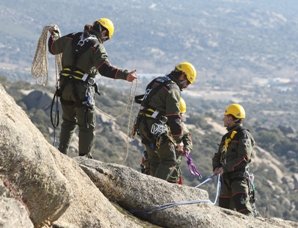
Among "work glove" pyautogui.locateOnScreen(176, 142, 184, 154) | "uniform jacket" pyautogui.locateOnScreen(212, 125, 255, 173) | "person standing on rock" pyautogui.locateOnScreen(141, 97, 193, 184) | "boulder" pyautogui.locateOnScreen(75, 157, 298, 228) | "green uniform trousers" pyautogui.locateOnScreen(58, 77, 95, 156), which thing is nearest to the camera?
"boulder" pyautogui.locateOnScreen(75, 157, 298, 228)

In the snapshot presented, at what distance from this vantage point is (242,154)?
10727mm

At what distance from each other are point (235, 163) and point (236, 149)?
0.24 m

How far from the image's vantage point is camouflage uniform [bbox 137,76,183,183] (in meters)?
10.1

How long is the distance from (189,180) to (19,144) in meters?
53.6

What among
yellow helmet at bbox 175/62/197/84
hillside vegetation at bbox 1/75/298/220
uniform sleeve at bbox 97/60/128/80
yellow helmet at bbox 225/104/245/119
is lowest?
hillside vegetation at bbox 1/75/298/220

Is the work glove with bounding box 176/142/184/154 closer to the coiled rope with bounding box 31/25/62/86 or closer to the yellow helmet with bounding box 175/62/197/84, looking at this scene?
the yellow helmet with bounding box 175/62/197/84

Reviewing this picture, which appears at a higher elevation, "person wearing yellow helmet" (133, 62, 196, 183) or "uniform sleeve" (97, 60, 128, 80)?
"uniform sleeve" (97, 60, 128, 80)

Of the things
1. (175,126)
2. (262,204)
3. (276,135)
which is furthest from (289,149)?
(175,126)

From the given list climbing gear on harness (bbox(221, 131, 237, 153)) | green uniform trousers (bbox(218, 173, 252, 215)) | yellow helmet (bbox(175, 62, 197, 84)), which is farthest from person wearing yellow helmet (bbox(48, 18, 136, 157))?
green uniform trousers (bbox(218, 173, 252, 215))

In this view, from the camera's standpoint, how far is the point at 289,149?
92.1 meters

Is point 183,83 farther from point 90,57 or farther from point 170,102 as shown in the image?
point 90,57

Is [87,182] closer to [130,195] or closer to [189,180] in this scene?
[130,195]

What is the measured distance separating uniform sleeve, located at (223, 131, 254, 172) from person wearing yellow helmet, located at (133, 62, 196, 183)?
0.96m

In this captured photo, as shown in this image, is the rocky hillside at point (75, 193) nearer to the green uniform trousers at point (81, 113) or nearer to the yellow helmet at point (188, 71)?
the green uniform trousers at point (81, 113)
